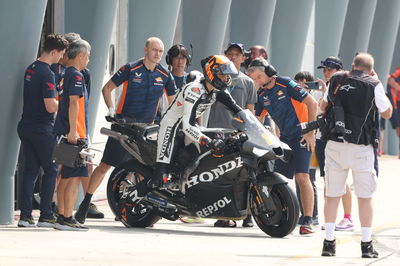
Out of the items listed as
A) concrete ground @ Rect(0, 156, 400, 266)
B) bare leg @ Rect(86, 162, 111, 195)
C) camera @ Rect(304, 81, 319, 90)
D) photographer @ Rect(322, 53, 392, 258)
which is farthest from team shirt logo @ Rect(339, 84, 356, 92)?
camera @ Rect(304, 81, 319, 90)

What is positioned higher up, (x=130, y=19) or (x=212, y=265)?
(x=130, y=19)

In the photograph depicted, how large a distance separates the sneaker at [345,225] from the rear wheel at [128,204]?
6.67 ft

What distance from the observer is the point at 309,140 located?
13.0 meters

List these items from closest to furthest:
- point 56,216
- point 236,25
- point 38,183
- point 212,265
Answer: point 212,265
point 56,216
point 38,183
point 236,25

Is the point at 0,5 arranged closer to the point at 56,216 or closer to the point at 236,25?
the point at 56,216

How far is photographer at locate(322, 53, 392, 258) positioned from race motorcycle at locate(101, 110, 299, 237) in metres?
1.09

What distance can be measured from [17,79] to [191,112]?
68.6 inches

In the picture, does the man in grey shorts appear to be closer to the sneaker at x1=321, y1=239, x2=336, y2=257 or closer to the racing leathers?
the racing leathers

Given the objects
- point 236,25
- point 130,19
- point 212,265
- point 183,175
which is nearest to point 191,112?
point 183,175

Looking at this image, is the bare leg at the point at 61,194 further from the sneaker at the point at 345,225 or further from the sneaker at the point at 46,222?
the sneaker at the point at 345,225

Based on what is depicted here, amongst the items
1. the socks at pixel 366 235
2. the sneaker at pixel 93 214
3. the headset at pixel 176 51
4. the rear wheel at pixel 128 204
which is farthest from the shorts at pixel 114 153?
the socks at pixel 366 235

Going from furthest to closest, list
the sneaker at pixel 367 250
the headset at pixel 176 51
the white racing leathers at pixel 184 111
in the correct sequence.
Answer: the headset at pixel 176 51
the white racing leathers at pixel 184 111
the sneaker at pixel 367 250

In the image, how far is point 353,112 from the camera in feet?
34.6

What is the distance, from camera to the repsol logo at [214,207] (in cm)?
1205
